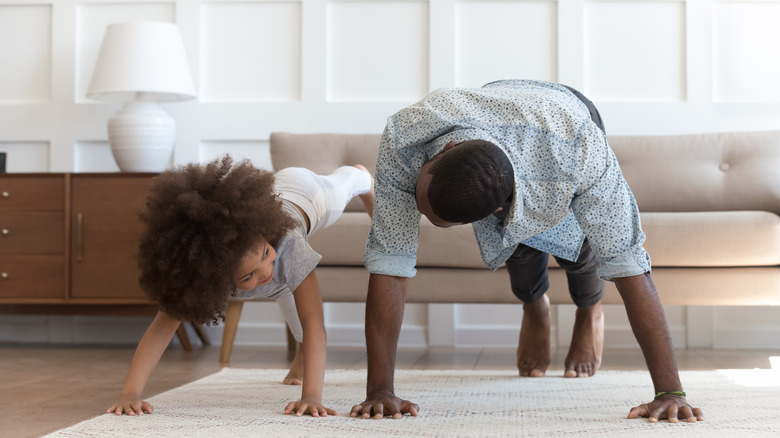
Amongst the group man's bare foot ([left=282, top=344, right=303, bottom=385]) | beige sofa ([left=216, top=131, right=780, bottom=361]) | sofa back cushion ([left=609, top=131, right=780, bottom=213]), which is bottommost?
man's bare foot ([left=282, top=344, right=303, bottom=385])

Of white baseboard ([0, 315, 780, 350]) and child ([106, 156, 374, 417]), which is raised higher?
child ([106, 156, 374, 417])

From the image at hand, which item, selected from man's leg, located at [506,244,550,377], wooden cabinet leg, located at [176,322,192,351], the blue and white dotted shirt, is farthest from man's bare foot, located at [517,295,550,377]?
wooden cabinet leg, located at [176,322,192,351]

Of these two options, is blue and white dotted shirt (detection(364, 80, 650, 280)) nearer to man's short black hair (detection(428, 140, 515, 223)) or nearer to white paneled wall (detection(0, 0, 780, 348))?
man's short black hair (detection(428, 140, 515, 223))

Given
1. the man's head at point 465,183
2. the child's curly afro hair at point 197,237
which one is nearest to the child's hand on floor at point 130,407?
the child's curly afro hair at point 197,237

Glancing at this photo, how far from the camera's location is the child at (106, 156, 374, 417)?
1.41 m

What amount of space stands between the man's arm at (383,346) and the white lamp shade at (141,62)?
6.31 ft

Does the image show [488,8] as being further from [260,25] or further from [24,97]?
[24,97]

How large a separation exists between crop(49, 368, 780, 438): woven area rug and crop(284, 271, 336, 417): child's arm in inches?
1.4

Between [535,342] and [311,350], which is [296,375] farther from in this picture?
[535,342]

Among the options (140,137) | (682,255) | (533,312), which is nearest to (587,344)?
(533,312)

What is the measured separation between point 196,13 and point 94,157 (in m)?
0.79

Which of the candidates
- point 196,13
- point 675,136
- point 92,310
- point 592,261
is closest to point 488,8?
point 675,136

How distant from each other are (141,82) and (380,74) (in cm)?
101

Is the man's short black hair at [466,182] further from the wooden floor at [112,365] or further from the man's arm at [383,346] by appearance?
the wooden floor at [112,365]
